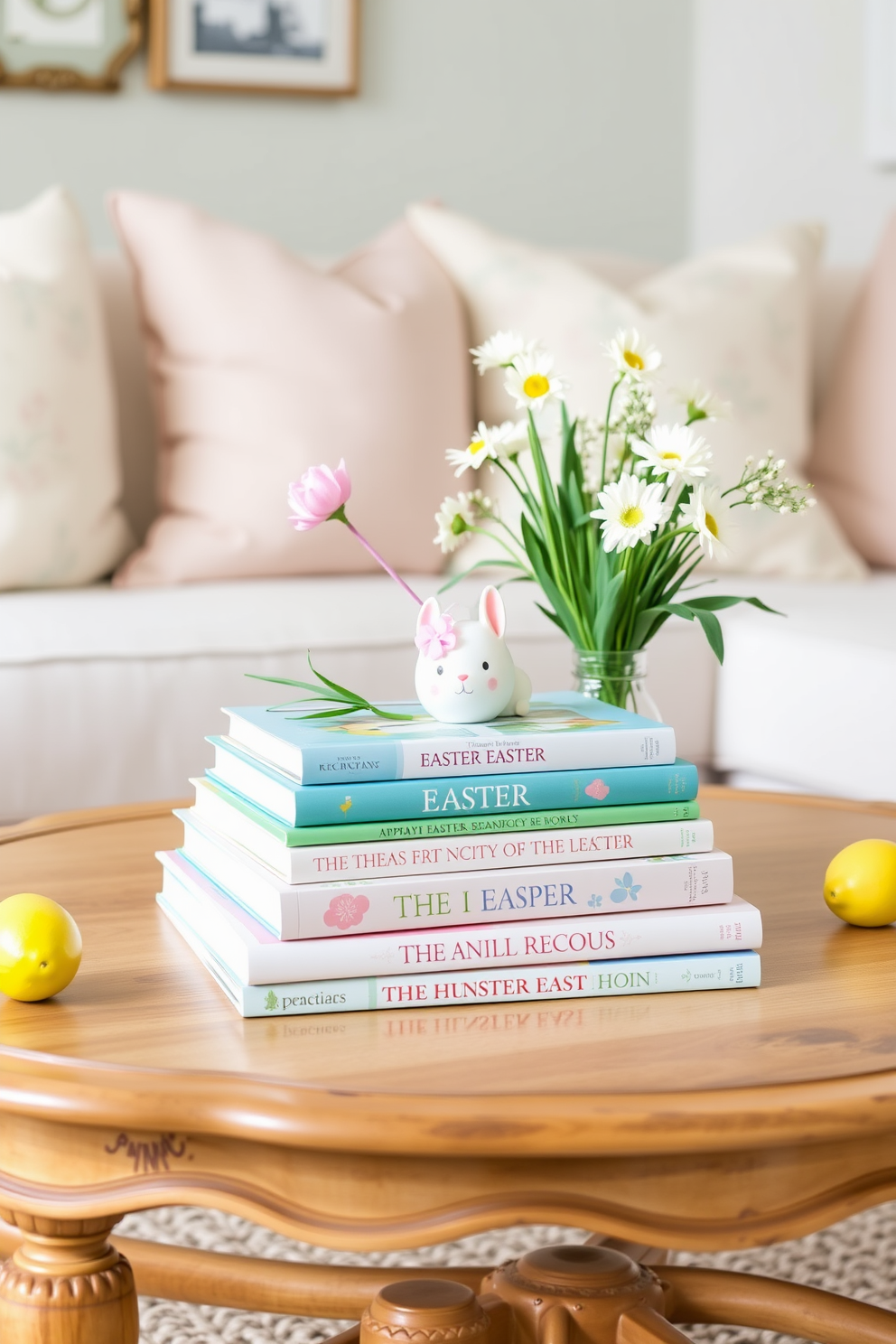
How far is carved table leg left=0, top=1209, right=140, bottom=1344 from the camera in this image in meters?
0.70

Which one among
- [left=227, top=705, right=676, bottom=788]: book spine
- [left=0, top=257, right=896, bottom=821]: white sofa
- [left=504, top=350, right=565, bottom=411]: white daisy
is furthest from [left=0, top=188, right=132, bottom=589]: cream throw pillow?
[left=227, top=705, right=676, bottom=788]: book spine

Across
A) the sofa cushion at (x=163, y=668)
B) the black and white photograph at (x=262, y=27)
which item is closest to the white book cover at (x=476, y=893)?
the sofa cushion at (x=163, y=668)

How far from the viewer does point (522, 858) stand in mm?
760

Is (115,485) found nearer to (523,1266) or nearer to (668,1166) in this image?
(523,1266)

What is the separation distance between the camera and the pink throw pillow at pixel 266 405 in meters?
2.16

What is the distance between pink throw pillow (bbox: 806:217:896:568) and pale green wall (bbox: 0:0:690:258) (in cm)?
103

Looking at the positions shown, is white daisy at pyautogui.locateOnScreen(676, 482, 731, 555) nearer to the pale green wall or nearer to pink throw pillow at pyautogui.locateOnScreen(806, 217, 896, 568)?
pink throw pillow at pyautogui.locateOnScreen(806, 217, 896, 568)

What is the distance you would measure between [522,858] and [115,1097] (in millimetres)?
235

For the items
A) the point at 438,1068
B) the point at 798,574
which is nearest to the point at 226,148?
the point at 798,574

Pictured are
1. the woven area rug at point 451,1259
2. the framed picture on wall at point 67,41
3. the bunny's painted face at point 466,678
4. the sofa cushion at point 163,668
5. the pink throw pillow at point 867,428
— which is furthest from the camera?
the framed picture on wall at point 67,41

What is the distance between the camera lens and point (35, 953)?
73 cm

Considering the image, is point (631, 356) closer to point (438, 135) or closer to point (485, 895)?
point (485, 895)

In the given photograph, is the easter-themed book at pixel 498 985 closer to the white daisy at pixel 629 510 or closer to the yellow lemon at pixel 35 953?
the yellow lemon at pixel 35 953

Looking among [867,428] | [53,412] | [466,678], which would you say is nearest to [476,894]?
[466,678]
